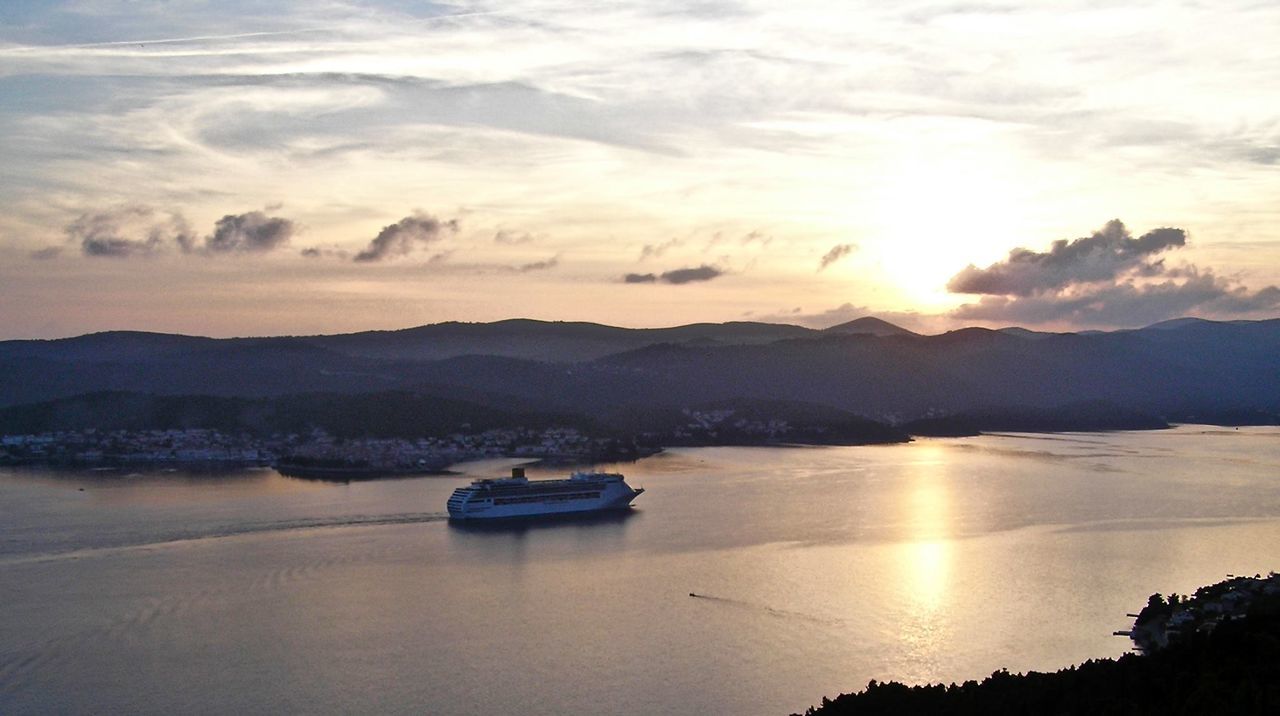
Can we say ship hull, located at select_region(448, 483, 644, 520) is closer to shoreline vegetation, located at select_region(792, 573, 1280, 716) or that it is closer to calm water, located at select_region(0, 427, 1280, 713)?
calm water, located at select_region(0, 427, 1280, 713)

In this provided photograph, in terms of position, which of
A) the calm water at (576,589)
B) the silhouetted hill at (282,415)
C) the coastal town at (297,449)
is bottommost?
the calm water at (576,589)

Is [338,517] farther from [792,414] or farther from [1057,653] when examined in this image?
[792,414]

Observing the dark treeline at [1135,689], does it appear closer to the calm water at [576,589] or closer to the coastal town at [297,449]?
the calm water at [576,589]

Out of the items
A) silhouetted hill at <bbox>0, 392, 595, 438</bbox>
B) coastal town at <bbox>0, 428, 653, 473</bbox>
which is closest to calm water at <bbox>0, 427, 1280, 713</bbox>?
coastal town at <bbox>0, 428, 653, 473</bbox>

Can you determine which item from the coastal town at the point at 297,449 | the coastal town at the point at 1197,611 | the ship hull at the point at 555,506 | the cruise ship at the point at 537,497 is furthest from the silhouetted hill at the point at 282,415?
the coastal town at the point at 1197,611

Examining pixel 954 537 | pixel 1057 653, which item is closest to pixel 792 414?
pixel 954 537
